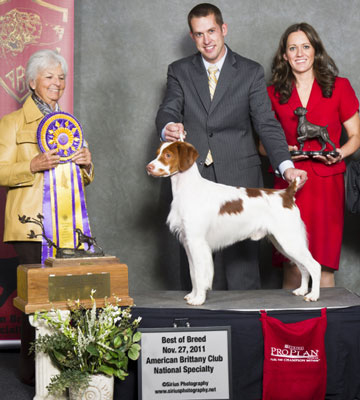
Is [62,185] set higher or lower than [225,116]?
lower

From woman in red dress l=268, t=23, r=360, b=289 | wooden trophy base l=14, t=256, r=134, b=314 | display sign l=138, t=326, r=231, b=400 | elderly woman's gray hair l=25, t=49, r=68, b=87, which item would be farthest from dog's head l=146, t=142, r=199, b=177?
woman in red dress l=268, t=23, r=360, b=289

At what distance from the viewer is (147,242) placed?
14.6 feet

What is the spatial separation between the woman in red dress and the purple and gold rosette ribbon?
4.05 feet

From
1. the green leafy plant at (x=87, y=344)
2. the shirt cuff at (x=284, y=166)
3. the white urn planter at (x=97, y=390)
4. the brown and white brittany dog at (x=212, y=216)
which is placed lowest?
the white urn planter at (x=97, y=390)

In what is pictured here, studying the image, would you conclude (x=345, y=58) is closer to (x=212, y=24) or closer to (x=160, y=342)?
(x=212, y=24)

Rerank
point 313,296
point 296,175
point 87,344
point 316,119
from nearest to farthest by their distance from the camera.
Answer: point 87,344, point 313,296, point 296,175, point 316,119

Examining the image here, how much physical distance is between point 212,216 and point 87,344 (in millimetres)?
848

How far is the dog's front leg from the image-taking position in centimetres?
278

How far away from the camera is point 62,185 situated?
3.11m

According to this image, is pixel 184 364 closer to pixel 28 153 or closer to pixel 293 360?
pixel 293 360

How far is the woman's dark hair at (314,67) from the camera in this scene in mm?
3541

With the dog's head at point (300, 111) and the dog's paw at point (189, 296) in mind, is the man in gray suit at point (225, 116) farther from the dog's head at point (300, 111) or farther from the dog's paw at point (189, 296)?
the dog's paw at point (189, 296)

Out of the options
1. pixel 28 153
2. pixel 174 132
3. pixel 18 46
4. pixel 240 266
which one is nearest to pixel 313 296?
pixel 240 266

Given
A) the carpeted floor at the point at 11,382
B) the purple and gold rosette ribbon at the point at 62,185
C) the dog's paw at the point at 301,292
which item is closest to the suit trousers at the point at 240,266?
the dog's paw at the point at 301,292
